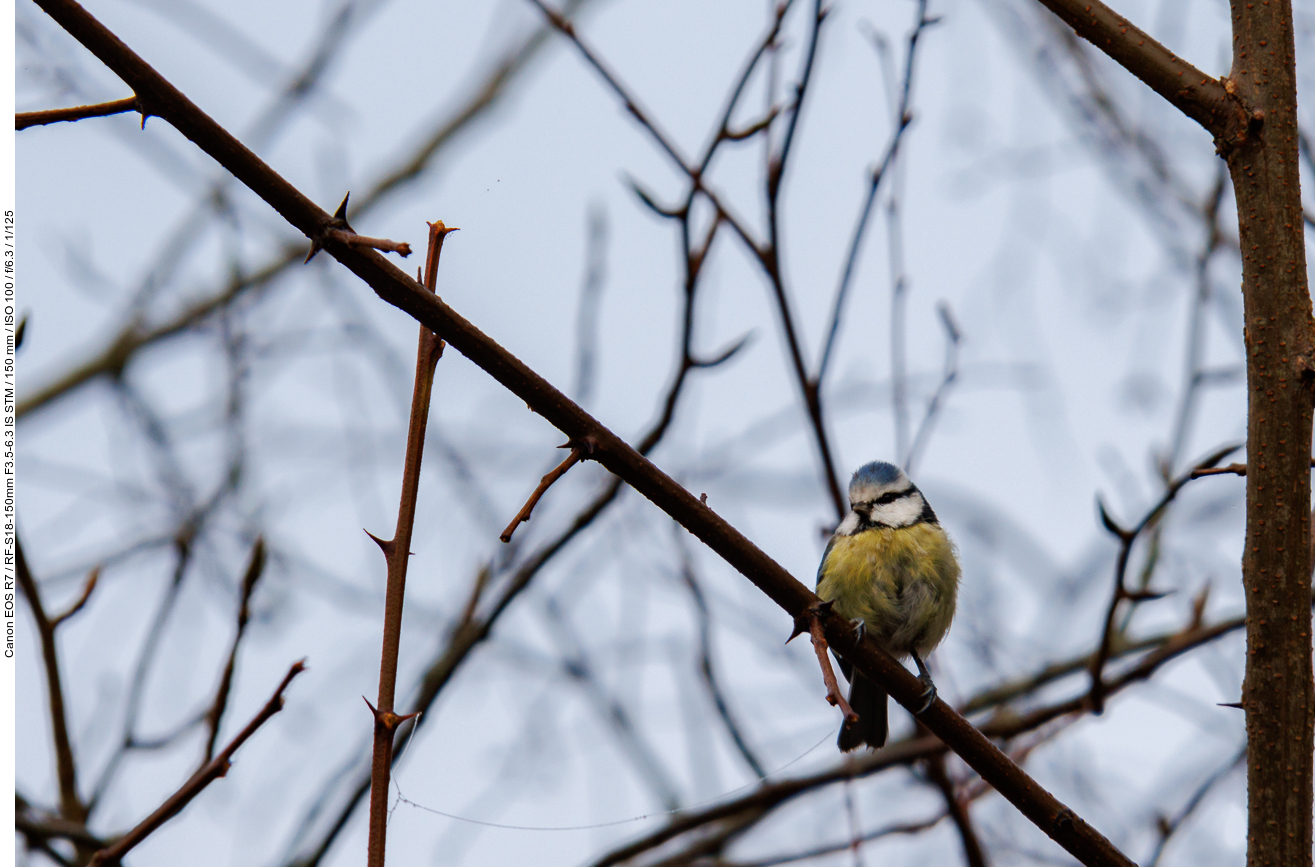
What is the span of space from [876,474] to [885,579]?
1.22ft

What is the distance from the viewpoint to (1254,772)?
1501 mm

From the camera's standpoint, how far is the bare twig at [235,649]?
5.50 ft

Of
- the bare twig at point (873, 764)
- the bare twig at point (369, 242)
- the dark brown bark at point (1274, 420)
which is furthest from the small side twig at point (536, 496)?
the bare twig at point (873, 764)

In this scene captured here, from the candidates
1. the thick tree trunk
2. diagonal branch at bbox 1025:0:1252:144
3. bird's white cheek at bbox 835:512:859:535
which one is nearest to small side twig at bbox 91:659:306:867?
the thick tree trunk

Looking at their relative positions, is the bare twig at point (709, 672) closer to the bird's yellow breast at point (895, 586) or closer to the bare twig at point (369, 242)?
the bird's yellow breast at point (895, 586)

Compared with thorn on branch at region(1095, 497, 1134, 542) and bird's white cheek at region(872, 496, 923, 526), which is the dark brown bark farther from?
bird's white cheek at region(872, 496, 923, 526)

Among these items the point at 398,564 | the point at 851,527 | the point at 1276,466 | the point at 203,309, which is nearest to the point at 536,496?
the point at 398,564

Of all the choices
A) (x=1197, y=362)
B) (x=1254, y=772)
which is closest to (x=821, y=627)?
(x=1254, y=772)

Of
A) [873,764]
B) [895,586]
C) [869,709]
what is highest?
[895,586]

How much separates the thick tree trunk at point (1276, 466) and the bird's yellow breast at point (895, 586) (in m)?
1.50

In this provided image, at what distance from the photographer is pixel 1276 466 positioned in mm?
1463

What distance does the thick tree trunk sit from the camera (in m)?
1.46

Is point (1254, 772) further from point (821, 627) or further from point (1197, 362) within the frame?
point (1197, 362)

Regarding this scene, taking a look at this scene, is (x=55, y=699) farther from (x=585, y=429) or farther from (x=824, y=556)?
(x=824, y=556)
